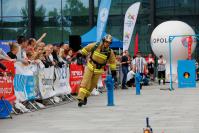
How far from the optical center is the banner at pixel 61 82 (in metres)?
16.0

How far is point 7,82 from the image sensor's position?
39.9ft

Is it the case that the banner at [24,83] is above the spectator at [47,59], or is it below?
below

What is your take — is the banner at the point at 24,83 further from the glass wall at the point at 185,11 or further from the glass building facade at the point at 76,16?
the glass wall at the point at 185,11

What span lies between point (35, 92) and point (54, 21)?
88.8 feet

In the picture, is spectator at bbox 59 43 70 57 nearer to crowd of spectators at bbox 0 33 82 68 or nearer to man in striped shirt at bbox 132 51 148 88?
crowd of spectators at bbox 0 33 82 68

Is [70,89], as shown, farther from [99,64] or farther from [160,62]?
[160,62]

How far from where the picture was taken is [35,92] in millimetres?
14023

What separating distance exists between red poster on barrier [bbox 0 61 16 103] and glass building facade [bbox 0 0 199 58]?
26.4 meters

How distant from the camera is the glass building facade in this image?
3888cm

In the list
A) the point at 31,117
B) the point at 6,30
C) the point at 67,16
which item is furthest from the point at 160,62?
the point at 31,117

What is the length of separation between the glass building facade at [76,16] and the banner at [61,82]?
21.7m

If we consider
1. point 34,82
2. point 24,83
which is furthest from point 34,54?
point 24,83

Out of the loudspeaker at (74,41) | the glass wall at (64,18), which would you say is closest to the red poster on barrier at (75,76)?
the loudspeaker at (74,41)

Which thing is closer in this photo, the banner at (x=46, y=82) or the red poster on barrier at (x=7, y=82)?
the red poster on barrier at (x=7, y=82)
